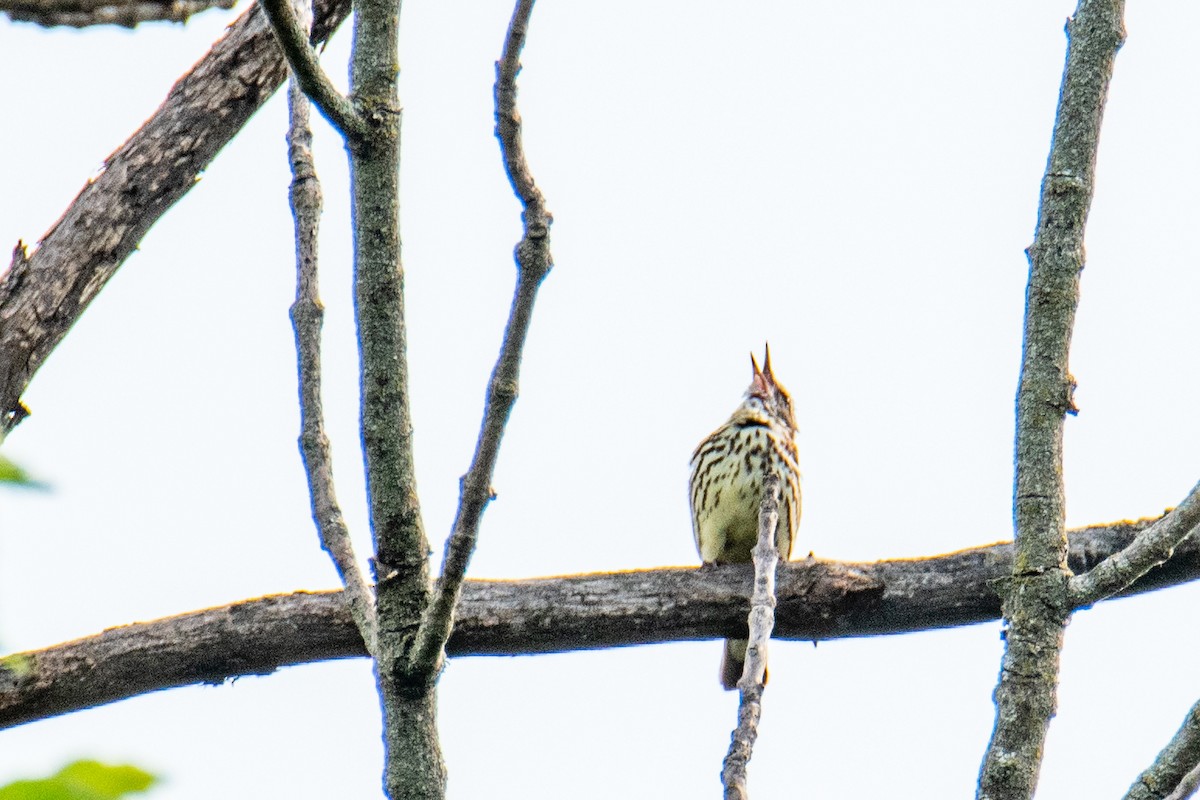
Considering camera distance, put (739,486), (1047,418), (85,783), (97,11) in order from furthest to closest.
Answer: (739,486), (1047,418), (97,11), (85,783)

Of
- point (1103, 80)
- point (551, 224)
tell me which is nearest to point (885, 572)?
point (1103, 80)

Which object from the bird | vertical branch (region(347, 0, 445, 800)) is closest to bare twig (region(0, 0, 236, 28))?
vertical branch (region(347, 0, 445, 800))

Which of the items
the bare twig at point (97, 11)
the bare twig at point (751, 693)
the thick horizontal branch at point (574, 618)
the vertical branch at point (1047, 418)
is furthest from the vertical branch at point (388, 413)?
the thick horizontal branch at point (574, 618)

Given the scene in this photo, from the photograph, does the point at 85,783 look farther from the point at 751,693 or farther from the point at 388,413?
the point at 388,413

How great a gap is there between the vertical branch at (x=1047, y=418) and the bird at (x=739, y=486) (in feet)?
10.9

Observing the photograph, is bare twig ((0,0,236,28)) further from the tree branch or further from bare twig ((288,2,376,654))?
the tree branch

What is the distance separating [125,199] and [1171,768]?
3416 millimetres

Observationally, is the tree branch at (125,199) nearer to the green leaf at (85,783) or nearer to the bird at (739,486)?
the bird at (739,486)

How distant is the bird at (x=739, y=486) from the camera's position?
653 cm

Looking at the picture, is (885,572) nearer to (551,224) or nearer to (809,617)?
(809,617)

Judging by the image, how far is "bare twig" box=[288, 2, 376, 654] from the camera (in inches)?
125

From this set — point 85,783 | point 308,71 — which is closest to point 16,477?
point 85,783

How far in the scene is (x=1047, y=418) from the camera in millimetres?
2740

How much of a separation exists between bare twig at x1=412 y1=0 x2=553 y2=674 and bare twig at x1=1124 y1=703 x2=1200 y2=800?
1060 mm
